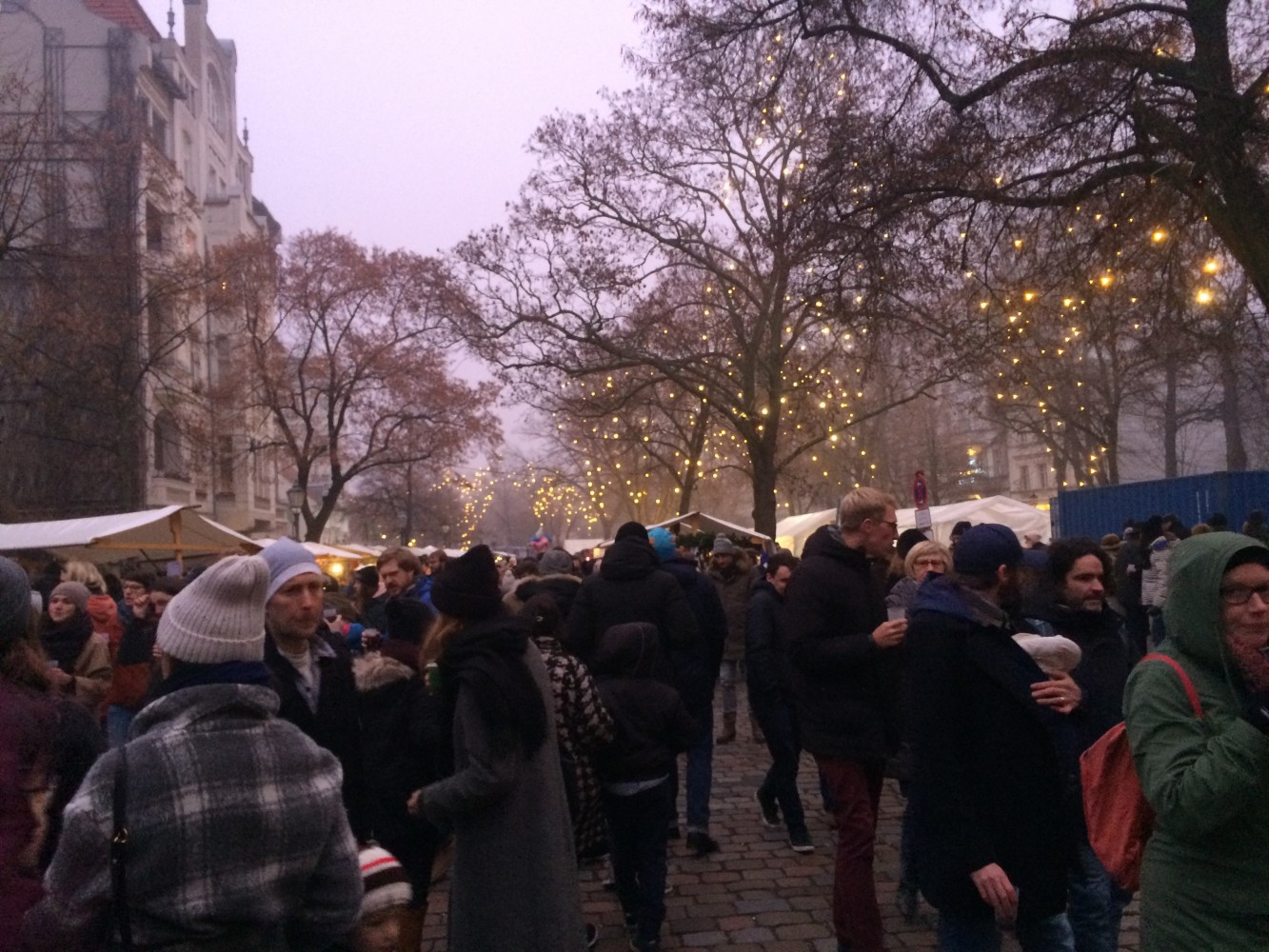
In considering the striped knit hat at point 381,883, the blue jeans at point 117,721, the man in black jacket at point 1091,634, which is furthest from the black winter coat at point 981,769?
the blue jeans at point 117,721

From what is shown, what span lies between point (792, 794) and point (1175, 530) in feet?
27.4

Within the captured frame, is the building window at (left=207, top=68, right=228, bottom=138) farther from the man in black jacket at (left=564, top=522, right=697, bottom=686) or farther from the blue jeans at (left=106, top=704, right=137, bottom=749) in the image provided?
the man in black jacket at (left=564, top=522, right=697, bottom=686)

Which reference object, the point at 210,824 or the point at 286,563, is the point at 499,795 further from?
the point at 210,824

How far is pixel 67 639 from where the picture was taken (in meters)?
6.68

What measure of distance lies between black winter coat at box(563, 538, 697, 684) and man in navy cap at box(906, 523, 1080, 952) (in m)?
3.43

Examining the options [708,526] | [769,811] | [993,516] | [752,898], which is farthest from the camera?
[708,526]

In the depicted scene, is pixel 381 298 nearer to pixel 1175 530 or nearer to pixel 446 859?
pixel 1175 530

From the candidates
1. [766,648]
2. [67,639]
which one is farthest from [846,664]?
[67,639]

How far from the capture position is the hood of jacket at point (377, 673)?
446 cm

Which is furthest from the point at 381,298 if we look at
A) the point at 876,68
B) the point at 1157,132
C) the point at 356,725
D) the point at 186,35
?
the point at 356,725

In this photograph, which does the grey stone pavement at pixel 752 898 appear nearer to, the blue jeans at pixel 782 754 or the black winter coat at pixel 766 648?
the blue jeans at pixel 782 754

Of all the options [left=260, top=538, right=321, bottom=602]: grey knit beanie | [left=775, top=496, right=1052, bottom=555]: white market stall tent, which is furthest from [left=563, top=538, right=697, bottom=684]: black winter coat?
[left=775, top=496, right=1052, bottom=555]: white market stall tent

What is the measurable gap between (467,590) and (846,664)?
6.41 feet

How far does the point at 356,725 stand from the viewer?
399 centimetres
